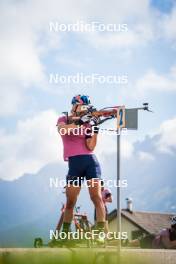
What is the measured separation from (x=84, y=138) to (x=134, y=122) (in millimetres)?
1214

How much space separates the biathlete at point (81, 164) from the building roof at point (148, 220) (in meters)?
39.7

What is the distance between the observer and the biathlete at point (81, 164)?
6332 mm

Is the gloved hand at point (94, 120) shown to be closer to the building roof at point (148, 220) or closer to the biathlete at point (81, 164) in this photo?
the biathlete at point (81, 164)

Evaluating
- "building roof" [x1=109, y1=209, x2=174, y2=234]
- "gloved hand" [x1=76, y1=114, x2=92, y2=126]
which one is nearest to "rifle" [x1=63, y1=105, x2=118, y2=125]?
"gloved hand" [x1=76, y1=114, x2=92, y2=126]

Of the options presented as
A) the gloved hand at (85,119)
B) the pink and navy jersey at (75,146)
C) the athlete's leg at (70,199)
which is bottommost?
the athlete's leg at (70,199)

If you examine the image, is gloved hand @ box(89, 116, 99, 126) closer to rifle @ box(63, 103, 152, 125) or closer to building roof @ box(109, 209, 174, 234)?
rifle @ box(63, 103, 152, 125)

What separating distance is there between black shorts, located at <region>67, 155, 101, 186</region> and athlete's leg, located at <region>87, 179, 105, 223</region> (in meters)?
0.06

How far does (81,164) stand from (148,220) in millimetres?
44467

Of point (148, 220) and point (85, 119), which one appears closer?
point (85, 119)

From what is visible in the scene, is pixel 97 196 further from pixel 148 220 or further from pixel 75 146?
pixel 148 220

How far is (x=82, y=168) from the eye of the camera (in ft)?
20.8

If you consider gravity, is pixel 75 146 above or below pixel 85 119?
below

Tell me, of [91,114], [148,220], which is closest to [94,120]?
[91,114]

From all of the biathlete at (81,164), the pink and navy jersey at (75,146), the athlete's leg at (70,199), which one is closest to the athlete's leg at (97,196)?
the biathlete at (81,164)
